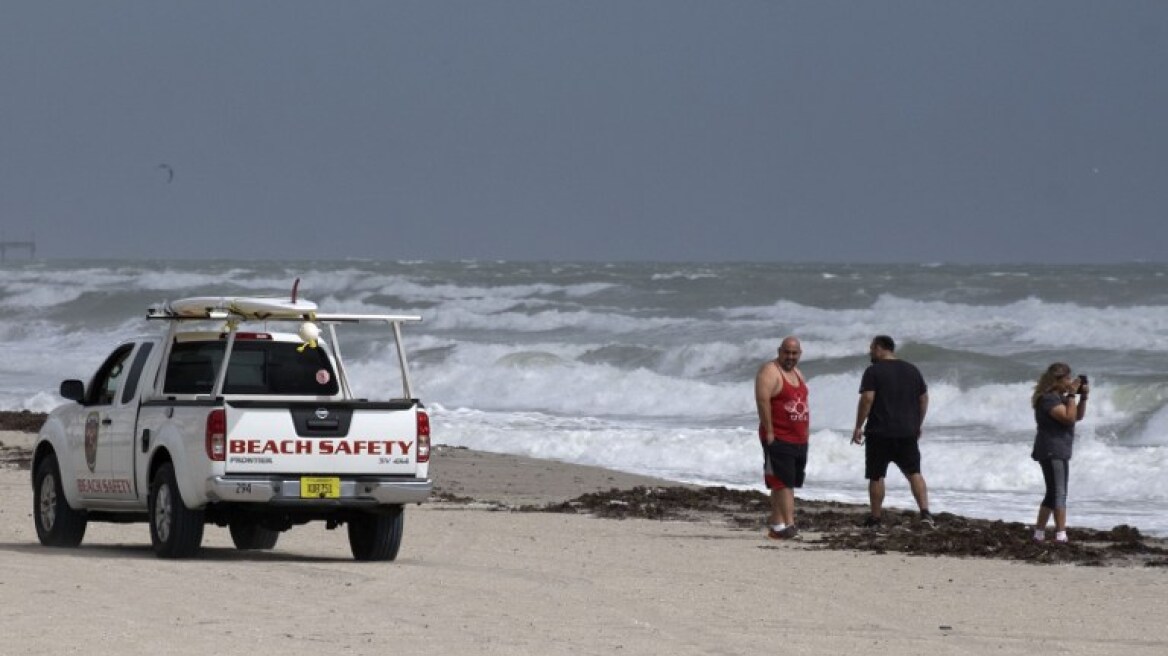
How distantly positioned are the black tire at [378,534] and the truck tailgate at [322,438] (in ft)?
2.06

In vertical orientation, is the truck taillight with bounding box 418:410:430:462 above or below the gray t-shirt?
below

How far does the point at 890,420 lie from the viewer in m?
16.7

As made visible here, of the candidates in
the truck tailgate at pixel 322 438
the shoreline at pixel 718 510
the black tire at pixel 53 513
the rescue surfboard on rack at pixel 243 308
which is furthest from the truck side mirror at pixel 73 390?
the shoreline at pixel 718 510

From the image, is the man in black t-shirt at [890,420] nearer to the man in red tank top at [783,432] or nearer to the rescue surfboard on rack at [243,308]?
the man in red tank top at [783,432]

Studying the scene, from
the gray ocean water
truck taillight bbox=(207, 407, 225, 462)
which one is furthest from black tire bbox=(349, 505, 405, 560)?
the gray ocean water

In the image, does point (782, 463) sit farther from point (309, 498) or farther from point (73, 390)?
point (73, 390)

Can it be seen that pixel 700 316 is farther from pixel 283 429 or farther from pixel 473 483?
pixel 283 429

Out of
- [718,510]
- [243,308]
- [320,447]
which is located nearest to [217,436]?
[320,447]

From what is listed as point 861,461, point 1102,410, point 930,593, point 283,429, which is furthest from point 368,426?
point 1102,410

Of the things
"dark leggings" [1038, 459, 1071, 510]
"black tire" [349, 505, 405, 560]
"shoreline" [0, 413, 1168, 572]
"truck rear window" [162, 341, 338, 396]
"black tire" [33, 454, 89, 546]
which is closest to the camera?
"black tire" [349, 505, 405, 560]

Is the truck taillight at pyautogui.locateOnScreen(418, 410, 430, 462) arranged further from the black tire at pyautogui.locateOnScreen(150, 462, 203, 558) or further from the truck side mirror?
the truck side mirror

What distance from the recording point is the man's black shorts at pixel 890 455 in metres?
16.7

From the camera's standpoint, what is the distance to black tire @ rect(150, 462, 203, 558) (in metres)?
13.0

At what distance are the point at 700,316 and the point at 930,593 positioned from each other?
161 ft
